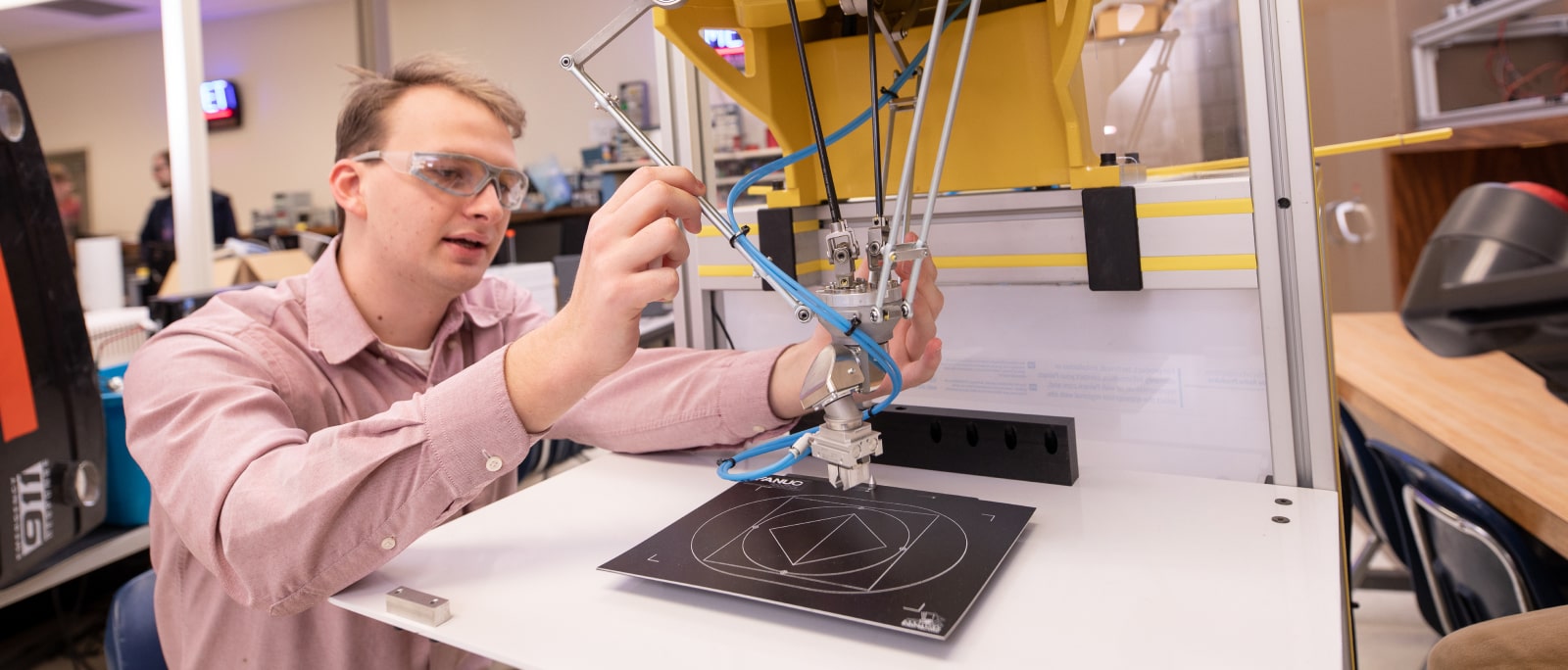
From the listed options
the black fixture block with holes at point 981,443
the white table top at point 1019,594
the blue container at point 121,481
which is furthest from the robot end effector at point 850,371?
the blue container at point 121,481

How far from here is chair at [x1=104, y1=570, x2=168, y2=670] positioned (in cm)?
101

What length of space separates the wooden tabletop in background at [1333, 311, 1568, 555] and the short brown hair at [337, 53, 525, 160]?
4.12ft

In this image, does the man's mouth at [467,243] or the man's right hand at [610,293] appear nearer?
the man's right hand at [610,293]

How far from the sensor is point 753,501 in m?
0.85

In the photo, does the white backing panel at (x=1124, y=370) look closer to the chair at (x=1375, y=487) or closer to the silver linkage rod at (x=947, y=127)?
the silver linkage rod at (x=947, y=127)

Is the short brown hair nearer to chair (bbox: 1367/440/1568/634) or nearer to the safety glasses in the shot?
the safety glasses

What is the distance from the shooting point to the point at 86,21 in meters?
7.20

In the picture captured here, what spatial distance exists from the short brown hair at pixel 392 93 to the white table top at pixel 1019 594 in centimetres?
63

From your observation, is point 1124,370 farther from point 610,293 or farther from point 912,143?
point 610,293

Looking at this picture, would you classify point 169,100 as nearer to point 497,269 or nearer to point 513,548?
point 497,269

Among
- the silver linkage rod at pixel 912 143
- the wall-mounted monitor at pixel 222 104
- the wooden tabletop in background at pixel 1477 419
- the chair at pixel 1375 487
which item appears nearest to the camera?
the silver linkage rod at pixel 912 143

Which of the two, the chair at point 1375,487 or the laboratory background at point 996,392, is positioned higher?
the laboratory background at point 996,392

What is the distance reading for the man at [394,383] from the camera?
0.73 m

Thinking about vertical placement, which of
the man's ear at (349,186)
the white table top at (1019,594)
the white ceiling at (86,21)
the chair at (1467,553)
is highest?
the white ceiling at (86,21)
